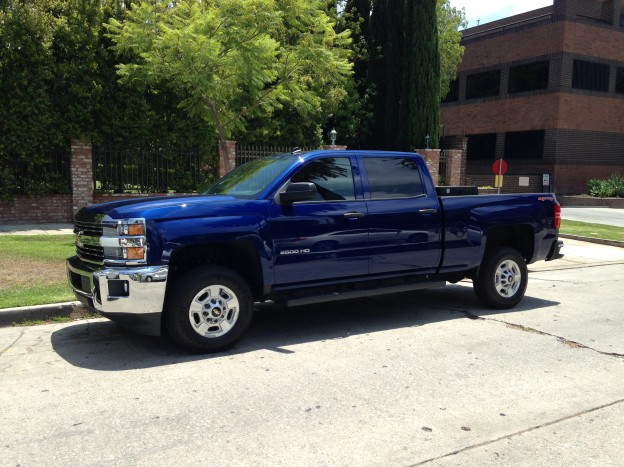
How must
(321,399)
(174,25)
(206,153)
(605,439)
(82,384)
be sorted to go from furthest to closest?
(206,153)
(174,25)
(82,384)
(321,399)
(605,439)

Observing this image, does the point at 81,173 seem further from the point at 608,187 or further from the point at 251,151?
the point at 608,187

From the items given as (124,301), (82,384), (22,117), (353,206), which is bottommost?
(82,384)

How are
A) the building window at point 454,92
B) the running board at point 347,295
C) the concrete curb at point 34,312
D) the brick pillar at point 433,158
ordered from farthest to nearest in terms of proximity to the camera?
1. the building window at point 454,92
2. the brick pillar at point 433,158
3. the concrete curb at point 34,312
4. the running board at point 347,295

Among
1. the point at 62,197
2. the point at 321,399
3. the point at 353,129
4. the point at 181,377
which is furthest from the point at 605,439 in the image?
the point at 353,129

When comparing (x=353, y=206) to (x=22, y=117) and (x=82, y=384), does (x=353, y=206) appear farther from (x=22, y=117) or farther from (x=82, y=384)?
(x=22, y=117)

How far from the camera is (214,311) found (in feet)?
17.7

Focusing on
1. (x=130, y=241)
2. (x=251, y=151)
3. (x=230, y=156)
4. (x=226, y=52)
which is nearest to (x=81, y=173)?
(x=230, y=156)

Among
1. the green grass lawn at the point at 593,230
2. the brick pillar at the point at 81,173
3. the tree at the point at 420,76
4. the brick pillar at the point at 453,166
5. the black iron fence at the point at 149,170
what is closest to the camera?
the brick pillar at the point at 81,173

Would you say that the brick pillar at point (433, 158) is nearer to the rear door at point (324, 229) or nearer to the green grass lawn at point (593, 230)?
the green grass lawn at point (593, 230)

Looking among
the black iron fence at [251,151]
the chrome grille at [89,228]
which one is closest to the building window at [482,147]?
the black iron fence at [251,151]

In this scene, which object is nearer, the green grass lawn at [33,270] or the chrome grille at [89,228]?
the chrome grille at [89,228]

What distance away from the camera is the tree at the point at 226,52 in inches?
474

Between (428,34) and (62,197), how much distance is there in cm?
1625

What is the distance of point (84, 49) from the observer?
52.5ft
